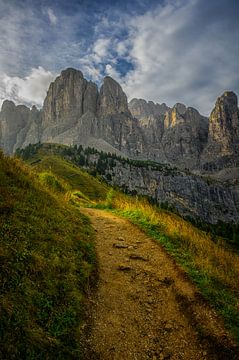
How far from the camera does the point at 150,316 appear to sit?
21.4ft

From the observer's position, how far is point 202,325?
6.06 metres

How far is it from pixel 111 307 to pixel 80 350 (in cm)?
178

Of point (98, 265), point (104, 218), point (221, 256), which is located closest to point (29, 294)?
point (98, 265)

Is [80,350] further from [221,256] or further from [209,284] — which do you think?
[221,256]

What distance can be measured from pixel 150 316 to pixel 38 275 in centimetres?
273

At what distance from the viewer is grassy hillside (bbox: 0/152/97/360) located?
4.52 meters

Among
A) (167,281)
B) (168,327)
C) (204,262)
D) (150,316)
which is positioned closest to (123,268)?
(167,281)

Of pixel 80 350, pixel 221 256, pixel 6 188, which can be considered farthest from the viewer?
pixel 221 256

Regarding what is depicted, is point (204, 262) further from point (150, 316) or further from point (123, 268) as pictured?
point (150, 316)

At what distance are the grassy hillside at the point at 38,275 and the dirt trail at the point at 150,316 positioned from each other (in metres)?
0.52

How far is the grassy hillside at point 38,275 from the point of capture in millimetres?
4523

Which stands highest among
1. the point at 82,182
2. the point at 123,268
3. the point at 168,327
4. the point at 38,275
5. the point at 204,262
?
the point at 82,182

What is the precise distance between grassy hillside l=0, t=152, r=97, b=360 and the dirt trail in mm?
522

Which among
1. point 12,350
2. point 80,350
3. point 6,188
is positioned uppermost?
point 6,188
